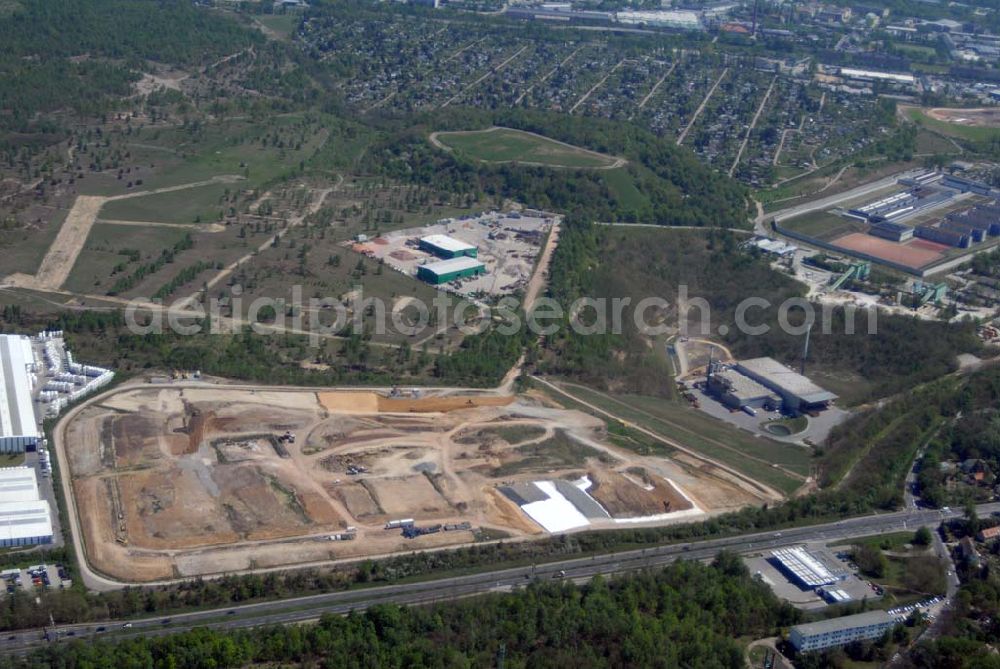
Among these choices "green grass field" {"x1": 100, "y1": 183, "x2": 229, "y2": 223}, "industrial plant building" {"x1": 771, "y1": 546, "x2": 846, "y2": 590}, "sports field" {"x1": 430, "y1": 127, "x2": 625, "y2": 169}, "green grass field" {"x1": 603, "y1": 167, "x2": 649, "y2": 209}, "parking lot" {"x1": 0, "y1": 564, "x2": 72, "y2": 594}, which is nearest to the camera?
"parking lot" {"x1": 0, "y1": 564, "x2": 72, "y2": 594}

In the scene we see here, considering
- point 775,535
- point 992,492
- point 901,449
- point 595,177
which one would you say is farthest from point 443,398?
point 595,177

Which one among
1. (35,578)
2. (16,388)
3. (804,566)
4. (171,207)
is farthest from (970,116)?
(35,578)

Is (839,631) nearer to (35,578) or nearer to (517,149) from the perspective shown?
(35,578)

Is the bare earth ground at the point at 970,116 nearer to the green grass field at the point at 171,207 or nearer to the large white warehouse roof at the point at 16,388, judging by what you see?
the green grass field at the point at 171,207

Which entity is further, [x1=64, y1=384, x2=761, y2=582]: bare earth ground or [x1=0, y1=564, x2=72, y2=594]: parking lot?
[x1=64, y1=384, x2=761, y2=582]: bare earth ground

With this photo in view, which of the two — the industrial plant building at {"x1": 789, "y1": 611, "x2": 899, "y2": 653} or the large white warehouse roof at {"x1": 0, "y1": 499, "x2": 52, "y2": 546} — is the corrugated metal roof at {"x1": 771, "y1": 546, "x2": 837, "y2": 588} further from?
the large white warehouse roof at {"x1": 0, "y1": 499, "x2": 52, "y2": 546}

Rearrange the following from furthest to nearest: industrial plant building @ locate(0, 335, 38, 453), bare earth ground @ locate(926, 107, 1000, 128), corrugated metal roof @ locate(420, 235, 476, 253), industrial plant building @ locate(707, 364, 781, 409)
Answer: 1. bare earth ground @ locate(926, 107, 1000, 128)
2. corrugated metal roof @ locate(420, 235, 476, 253)
3. industrial plant building @ locate(707, 364, 781, 409)
4. industrial plant building @ locate(0, 335, 38, 453)

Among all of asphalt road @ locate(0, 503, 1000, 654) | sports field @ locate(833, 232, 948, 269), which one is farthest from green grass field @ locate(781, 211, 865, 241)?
asphalt road @ locate(0, 503, 1000, 654)

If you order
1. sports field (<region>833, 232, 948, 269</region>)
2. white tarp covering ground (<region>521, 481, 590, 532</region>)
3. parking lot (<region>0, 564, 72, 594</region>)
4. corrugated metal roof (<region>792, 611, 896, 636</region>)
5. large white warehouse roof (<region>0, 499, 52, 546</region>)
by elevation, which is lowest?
corrugated metal roof (<region>792, 611, 896, 636</region>)
